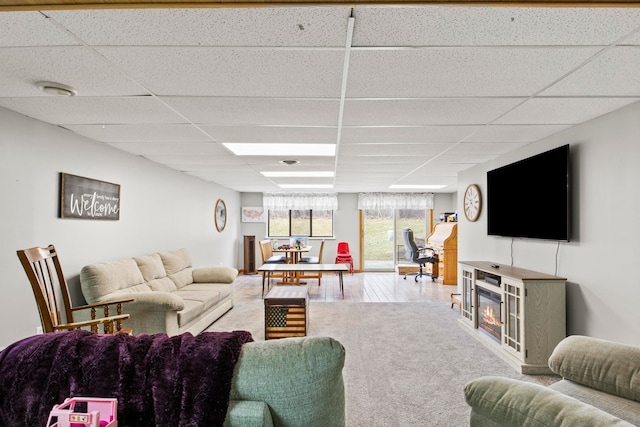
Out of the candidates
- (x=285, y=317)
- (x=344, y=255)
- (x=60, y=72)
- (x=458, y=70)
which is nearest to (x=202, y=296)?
(x=285, y=317)

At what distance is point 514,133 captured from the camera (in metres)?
3.27

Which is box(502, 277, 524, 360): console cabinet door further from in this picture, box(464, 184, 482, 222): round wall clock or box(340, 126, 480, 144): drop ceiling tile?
box(464, 184, 482, 222): round wall clock

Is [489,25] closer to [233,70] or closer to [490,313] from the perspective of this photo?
[233,70]

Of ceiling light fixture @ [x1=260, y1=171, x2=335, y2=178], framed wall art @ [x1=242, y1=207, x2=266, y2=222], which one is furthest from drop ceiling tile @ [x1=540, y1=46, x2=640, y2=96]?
framed wall art @ [x1=242, y1=207, x2=266, y2=222]

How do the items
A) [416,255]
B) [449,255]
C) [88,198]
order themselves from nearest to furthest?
[88,198] < [449,255] < [416,255]

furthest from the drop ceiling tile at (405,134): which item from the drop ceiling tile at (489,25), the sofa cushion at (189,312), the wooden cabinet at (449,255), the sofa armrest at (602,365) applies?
the wooden cabinet at (449,255)

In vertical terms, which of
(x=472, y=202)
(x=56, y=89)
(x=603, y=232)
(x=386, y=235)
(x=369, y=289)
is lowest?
(x=369, y=289)

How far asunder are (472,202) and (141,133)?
4.45m

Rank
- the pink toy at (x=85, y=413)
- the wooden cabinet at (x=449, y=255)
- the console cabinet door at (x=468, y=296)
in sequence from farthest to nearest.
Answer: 1. the wooden cabinet at (x=449, y=255)
2. the console cabinet door at (x=468, y=296)
3. the pink toy at (x=85, y=413)

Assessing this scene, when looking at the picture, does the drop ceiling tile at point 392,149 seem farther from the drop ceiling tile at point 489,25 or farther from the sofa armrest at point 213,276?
the sofa armrest at point 213,276

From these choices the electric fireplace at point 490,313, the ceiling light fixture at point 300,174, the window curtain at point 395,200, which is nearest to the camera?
the electric fireplace at point 490,313

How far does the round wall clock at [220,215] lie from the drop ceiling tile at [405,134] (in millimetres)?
4734

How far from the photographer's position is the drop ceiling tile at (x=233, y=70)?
174 centimetres

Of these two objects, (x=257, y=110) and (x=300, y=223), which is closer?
(x=257, y=110)
